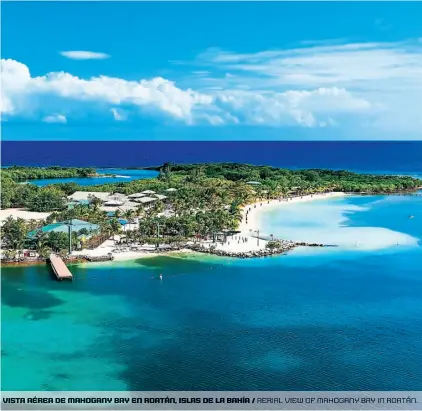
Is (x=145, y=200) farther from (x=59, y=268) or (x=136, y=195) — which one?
(x=59, y=268)

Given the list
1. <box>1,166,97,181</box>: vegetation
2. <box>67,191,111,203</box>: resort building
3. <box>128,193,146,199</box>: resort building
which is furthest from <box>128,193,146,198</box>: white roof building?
<box>1,166,97,181</box>: vegetation

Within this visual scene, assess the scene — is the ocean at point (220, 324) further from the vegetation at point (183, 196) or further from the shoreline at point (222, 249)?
the vegetation at point (183, 196)

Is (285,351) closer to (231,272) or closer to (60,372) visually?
(60,372)

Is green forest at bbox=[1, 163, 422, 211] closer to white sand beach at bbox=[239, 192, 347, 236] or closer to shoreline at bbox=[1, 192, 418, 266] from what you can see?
white sand beach at bbox=[239, 192, 347, 236]

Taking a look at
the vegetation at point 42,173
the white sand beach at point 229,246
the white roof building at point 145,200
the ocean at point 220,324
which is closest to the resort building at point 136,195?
the white roof building at point 145,200

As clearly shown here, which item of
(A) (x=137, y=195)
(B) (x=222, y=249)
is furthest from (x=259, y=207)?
(B) (x=222, y=249)

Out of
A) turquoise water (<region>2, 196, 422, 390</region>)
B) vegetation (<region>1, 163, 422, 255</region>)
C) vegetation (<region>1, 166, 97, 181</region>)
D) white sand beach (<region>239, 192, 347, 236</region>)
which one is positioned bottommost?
turquoise water (<region>2, 196, 422, 390</region>)
